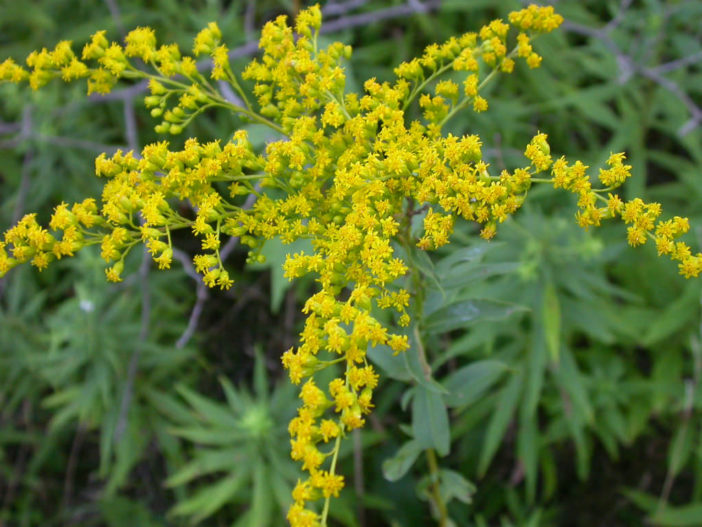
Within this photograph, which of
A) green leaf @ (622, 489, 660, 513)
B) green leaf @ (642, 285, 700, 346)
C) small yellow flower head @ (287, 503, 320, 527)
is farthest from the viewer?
green leaf @ (622, 489, 660, 513)

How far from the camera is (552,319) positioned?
361 cm

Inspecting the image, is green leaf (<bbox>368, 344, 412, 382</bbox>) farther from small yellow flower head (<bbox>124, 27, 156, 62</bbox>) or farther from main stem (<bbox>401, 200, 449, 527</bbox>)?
small yellow flower head (<bbox>124, 27, 156, 62</bbox>)

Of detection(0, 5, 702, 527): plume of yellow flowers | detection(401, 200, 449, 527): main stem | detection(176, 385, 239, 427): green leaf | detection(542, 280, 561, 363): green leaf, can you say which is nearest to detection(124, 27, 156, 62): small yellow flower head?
detection(0, 5, 702, 527): plume of yellow flowers

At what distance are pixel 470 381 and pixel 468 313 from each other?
41 cm

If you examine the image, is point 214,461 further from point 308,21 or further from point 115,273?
point 308,21

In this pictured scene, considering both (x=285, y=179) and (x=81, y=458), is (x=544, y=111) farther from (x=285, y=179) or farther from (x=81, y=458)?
(x=81, y=458)

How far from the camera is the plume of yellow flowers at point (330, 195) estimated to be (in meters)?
1.84

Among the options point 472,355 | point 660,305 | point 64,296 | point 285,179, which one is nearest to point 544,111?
point 660,305

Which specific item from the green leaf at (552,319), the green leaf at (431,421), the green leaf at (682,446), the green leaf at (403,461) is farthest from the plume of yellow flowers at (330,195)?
the green leaf at (682,446)

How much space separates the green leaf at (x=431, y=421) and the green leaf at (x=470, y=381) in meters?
0.23

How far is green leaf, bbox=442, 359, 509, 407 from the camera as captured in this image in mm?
2611

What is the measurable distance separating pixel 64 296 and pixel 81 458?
4.26 feet

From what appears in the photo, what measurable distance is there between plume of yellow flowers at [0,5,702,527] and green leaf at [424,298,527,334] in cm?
26

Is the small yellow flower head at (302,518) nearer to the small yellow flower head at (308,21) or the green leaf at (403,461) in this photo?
the green leaf at (403,461)
